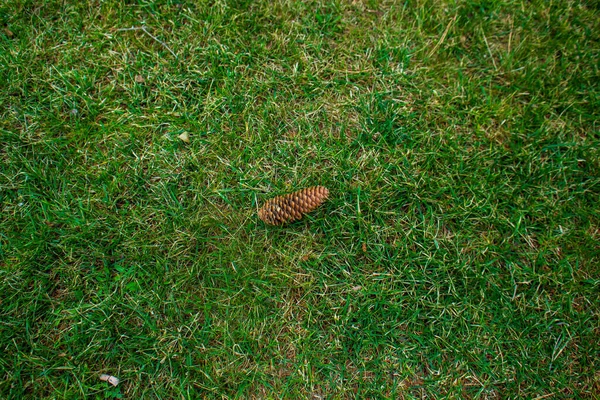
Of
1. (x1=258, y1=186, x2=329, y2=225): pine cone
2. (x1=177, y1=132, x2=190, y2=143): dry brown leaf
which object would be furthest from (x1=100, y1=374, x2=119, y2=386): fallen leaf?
(x1=177, y1=132, x2=190, y2=143): dry brown leaf

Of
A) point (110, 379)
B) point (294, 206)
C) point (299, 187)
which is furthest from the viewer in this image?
point (299, 187)

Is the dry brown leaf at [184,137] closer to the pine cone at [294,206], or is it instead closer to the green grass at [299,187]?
the green grass at [299,187]

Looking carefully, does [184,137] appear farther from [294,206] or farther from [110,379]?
[110,379]

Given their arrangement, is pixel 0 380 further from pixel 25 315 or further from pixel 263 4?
pixel 263 4

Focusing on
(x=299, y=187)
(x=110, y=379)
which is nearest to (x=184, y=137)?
(x=299, y=187)

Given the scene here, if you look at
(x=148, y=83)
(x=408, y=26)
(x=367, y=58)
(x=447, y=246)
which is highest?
(x=408, y=26)

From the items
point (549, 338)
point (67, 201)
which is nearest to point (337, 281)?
point (549, 338)

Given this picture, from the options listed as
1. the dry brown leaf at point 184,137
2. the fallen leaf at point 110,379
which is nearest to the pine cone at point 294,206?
the dry brown leaf at point 184,137

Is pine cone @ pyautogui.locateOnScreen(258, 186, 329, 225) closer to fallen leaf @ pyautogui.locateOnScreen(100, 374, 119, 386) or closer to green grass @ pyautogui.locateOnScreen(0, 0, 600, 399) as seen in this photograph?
green grass @ pyautogui.locateOnScreen(0, 0, 600, 399)
